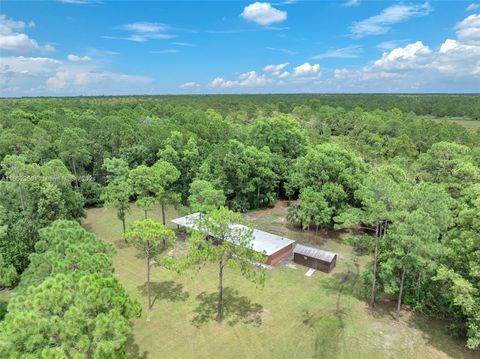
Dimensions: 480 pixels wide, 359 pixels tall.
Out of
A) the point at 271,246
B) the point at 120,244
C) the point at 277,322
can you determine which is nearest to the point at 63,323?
the point at 277,322

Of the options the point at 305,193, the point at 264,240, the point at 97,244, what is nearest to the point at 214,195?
the point at 264,240

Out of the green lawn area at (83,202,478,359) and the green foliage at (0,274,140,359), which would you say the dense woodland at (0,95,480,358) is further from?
the green lawn area at (83,202,478,359)

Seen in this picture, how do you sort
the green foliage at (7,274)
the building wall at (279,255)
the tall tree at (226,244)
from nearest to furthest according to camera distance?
the tall tree at (226,244) < the green foliage at (7,274) < the building wall at (279,255)

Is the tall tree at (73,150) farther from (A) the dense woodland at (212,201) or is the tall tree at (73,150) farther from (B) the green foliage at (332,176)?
(B) the green foliage at (332,176)

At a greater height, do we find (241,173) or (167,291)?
(241,173)

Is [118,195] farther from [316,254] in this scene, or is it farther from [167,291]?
[316,254]

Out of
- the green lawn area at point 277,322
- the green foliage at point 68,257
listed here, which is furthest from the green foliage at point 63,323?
the green lawn area at point 277,322

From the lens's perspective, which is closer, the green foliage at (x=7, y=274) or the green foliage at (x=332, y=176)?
the green foliage at (x=7, y=274)
